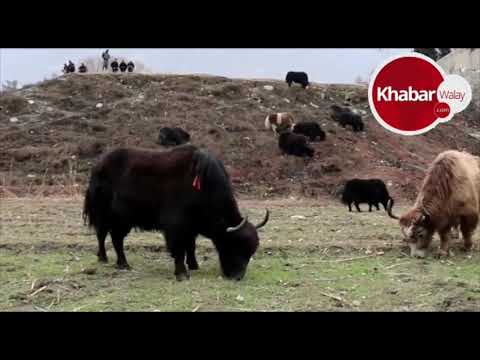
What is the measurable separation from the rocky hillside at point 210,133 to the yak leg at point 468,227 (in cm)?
903

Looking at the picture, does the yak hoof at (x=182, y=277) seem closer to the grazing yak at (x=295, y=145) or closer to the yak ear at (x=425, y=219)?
the yak ear at (x=425, y=219)

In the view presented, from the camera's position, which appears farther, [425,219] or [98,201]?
[425,219]

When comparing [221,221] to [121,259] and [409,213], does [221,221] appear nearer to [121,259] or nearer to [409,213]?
[121,259]

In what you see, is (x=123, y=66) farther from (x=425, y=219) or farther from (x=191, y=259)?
(x=425, y=219)

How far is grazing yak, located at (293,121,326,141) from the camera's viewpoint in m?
22.1

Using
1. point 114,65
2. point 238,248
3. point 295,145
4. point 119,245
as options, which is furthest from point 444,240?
point 114,65

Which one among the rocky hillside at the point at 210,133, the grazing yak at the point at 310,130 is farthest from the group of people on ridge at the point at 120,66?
the grazing yak at the point at 310,130

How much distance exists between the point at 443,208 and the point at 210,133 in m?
15.1

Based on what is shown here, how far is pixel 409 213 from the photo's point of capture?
8680mm

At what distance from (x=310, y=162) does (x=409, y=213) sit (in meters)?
11.9

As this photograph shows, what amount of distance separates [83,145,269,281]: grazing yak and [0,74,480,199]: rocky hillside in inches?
367

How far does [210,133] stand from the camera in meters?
23.0

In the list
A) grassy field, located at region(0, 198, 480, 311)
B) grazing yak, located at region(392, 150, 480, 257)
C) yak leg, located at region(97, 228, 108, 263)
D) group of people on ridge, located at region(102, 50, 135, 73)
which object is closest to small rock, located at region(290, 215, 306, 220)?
grassy field, located at region(0, 198, 480, 311)

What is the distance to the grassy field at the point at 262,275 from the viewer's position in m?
6.29
